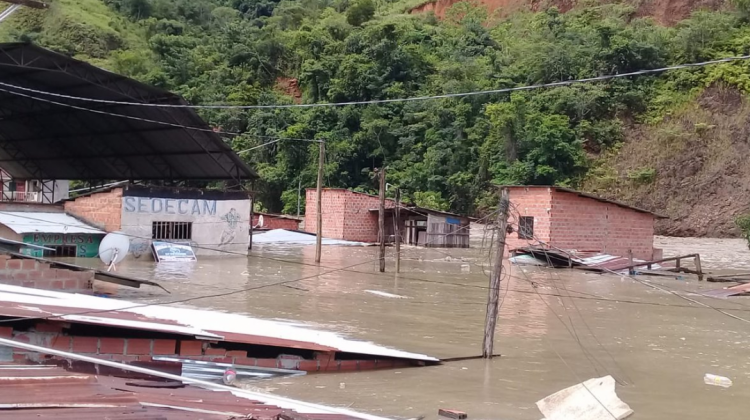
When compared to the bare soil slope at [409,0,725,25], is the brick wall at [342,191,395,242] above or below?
below

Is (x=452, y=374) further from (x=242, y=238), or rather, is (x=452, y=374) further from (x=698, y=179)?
(x=698, y=179)

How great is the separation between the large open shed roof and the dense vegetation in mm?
11212

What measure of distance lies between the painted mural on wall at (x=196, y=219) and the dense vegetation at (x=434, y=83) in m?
11.0

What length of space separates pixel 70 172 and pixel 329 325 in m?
28.6

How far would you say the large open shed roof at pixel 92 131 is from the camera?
81.9 feet

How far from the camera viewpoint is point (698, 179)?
41.9 m

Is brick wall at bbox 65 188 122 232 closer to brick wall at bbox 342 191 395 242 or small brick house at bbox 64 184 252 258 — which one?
small brick house at bbox 64 184 252 258

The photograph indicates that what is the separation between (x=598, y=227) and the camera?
94.1 ft

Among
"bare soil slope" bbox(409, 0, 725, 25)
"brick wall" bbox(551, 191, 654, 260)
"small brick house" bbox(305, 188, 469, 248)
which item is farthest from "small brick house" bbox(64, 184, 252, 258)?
"bare soil slope" bbox(409, 0, 725, 25)

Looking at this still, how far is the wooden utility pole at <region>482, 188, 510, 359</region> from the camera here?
10.6 m

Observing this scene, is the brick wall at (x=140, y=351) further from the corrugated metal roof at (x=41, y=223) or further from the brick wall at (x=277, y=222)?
the brick wall at (x=277, y=222)

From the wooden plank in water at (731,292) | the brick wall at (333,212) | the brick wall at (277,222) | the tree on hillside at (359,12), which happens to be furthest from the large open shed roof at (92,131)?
the tree on hillside at (359,12)

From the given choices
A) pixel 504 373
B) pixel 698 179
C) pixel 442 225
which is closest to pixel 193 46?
pixel 442 225

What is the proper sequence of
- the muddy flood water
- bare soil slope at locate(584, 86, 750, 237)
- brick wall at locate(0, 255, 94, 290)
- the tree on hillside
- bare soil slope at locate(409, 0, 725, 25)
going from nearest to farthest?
the muddy flood water < brick wall at locate(0, 255, 94, 290) < bare soil slope at locate(584, 86, 750, 237) < bare soil slope at locate(409, 0, 725, 25) < the tree on hillside
